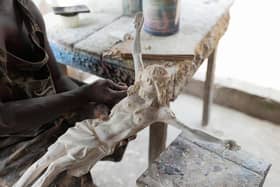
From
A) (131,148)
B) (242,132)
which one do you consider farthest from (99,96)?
(242,132)

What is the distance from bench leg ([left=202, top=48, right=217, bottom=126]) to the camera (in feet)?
4.87

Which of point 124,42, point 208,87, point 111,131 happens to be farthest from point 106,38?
point 208,87

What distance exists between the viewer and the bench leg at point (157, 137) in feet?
3.15

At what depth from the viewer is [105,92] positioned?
0.86m

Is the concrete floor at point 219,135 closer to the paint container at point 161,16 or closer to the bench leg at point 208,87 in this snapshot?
the bench leg at point 208,87

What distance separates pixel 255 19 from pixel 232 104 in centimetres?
50

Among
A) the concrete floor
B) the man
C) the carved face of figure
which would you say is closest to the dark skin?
the man

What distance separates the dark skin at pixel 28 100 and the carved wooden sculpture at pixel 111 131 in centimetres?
16

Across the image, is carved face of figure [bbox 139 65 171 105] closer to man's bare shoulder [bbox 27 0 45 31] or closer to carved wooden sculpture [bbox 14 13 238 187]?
carved wooden sculpture [bbox 14 13 238 187]

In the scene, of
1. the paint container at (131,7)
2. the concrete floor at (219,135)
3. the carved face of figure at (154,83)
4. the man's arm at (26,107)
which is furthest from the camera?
the concrete floor at (219,135)

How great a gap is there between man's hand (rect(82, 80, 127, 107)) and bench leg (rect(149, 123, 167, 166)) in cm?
16

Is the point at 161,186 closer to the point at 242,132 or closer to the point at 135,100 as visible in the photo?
the point at 135,100

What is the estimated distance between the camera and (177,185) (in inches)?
32.5

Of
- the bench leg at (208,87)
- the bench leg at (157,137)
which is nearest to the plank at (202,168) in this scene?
the bench leg at (157,137)
